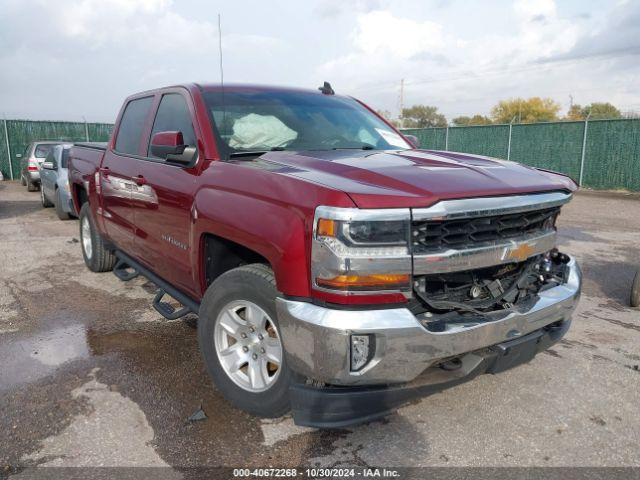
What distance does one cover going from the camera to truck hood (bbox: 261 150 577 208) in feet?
7.56

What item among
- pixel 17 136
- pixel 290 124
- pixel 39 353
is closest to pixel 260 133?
pixel 290 124

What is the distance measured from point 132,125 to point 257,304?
109 inches

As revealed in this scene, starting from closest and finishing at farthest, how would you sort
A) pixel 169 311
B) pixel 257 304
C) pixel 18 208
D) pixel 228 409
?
pixel 257 304 < pixel 228 409 < pixel 169 311 < pixel 18 208

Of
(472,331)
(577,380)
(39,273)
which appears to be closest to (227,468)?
(472,331)

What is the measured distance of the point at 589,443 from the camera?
2.71 metres

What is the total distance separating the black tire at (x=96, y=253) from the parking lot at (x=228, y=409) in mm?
1014

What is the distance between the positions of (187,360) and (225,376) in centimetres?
92

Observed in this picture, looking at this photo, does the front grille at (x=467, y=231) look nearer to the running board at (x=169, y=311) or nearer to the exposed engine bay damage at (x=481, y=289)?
the exposed engine bay damage at (x=481, y=289)

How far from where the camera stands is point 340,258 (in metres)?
2.23

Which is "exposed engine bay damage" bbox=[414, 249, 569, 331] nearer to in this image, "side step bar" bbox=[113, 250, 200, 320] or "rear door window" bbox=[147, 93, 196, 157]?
"side step bar" bbox=[113, 250, 200, 320]

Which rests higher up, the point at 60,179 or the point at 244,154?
the point at 244,154

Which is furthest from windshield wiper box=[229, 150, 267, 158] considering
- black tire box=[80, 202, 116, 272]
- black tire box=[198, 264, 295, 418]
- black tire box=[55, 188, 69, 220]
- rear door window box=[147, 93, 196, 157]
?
black tire box=[55, 188, 69, 220]

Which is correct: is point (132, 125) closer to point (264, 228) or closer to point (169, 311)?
point (169, 311)

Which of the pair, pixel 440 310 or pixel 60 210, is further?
pixel 60 210
